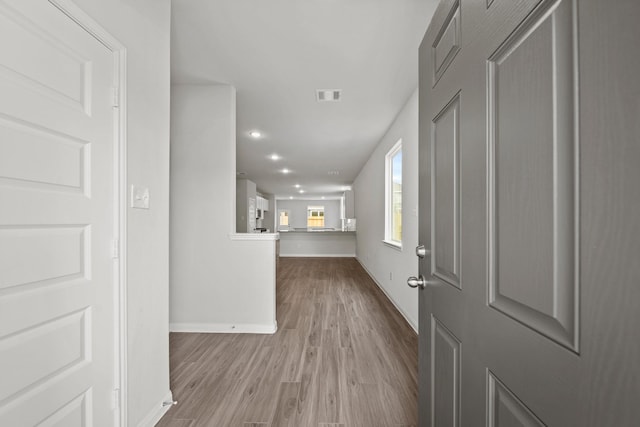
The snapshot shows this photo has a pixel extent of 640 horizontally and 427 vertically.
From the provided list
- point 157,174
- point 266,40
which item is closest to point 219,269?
point 157,174

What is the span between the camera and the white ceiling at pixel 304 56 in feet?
6.03

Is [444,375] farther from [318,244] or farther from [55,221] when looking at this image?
[318,244]

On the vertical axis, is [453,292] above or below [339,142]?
below

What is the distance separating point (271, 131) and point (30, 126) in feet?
11.0

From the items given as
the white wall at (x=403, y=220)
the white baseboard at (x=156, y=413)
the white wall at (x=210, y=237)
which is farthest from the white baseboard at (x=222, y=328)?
the white wall at (x=403, y=220)

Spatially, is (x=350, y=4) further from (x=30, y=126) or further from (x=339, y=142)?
(x=339, y=142)

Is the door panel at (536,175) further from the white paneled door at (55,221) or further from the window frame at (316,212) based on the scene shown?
the window frame at (316,212)

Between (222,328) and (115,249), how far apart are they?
1.87 metres

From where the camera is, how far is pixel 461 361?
855 millimetres

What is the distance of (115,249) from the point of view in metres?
1.28

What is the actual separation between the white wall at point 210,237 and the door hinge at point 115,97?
1494 mm

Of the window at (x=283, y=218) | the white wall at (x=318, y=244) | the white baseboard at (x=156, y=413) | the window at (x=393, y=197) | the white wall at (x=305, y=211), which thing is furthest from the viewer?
the white wall at (x=305, y=211)

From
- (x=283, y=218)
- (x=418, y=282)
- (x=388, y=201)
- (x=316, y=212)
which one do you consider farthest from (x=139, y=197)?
(x=316, y=212)

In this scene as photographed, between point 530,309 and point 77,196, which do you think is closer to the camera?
point 530,309
